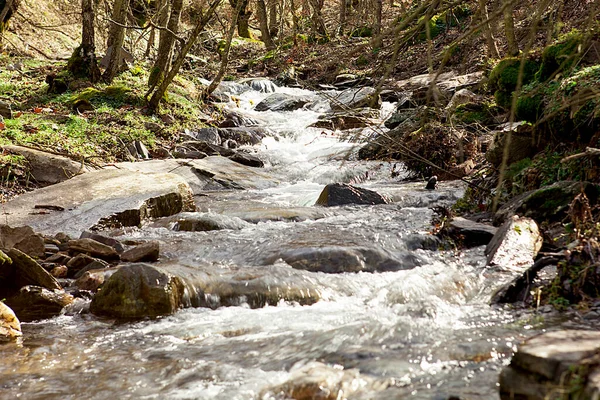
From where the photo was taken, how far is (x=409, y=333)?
3.46 m

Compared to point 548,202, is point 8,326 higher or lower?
lower

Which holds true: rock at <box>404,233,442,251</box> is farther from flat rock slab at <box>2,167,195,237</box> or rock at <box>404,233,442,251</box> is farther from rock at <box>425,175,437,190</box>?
flat rock slab at <box>2,167,195,237</box>

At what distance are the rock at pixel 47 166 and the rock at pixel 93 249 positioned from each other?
3282mm

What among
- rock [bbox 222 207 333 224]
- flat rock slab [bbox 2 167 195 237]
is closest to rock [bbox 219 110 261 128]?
flat rock slab [bbox 2 167 195 237]

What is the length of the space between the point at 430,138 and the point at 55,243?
6.10 metres

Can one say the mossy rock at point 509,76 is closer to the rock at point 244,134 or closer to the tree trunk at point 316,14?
the tree trunk at point 316,14

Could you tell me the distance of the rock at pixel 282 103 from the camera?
17125 millimetres

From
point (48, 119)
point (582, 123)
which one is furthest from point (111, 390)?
point (48, 119)

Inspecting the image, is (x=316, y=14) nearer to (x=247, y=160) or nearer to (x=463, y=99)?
(x=463, y=99)

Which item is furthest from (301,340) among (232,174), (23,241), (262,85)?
(262,85)

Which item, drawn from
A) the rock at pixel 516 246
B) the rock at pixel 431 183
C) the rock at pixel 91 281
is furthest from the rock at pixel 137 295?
the rock at pixel 431 183

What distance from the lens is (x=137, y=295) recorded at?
414 cm

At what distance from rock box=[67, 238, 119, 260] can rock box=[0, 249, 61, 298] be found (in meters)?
0.98

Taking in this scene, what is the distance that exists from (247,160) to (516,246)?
25.1 ft
